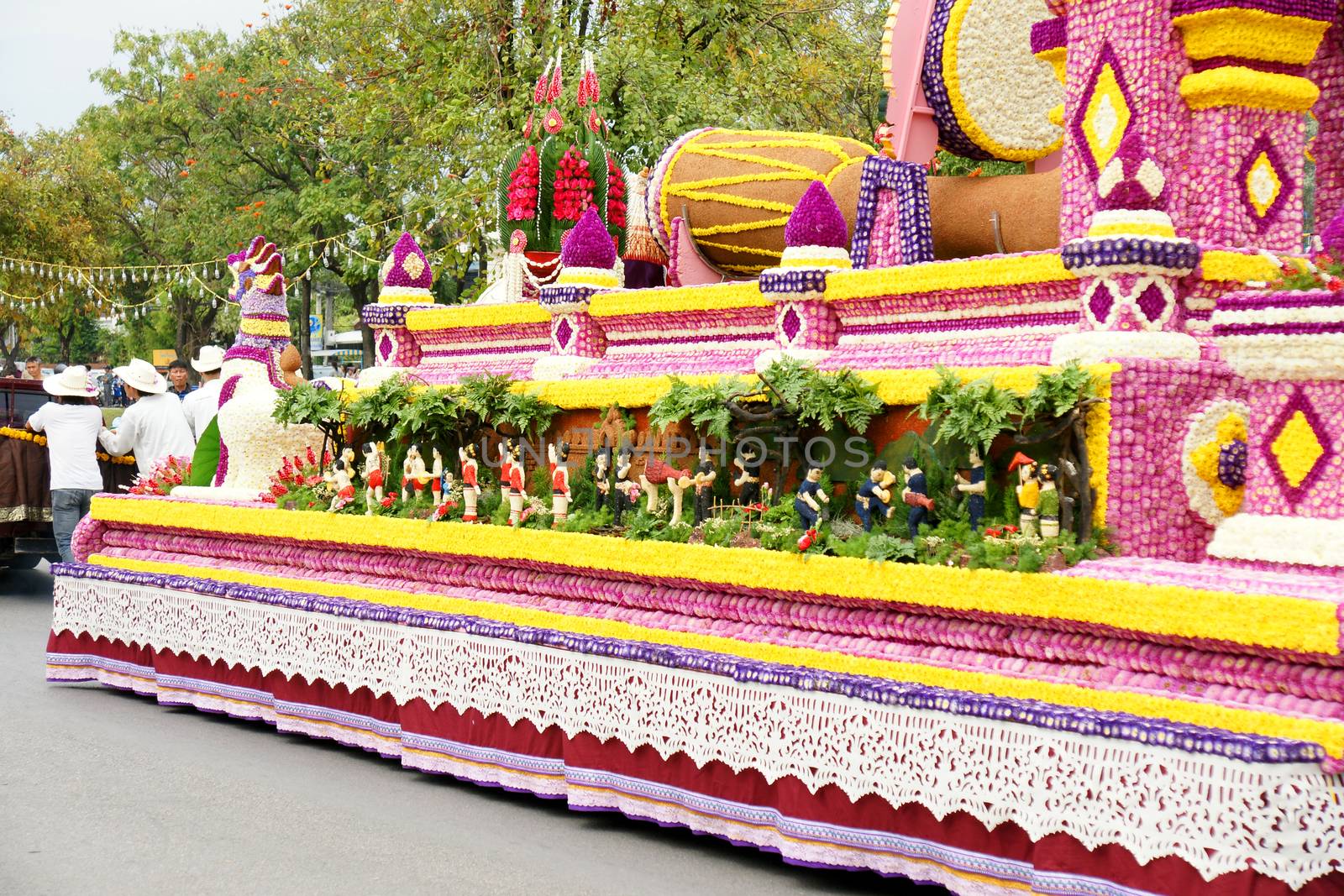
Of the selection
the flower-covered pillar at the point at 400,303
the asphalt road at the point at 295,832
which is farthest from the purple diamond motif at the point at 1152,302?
the flower-covered pillar at the point at 400,303

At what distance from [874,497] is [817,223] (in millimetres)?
1359

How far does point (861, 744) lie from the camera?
512 cm

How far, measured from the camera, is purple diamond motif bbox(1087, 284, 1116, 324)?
5129 millimetres

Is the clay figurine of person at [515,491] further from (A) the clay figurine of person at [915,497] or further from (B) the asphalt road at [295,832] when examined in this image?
(A) the clay figurine of person at [915,497]

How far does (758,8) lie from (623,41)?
8.71ft

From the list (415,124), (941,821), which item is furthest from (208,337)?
(941,821)

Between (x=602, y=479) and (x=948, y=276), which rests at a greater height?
(x=948, y=276)

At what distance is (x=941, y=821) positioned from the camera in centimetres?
493

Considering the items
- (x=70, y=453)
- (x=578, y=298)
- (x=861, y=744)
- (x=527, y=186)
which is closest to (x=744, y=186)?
(x=578, y=298)

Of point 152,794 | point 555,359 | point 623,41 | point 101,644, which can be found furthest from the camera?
point 623,41

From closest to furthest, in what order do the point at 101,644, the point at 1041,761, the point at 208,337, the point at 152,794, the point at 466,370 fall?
the point at 1041,761, the point at 152,794, the point at 466,370, the point at 101,644, the point at 208,337

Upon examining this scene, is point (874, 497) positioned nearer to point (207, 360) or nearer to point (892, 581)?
point (892, 581)

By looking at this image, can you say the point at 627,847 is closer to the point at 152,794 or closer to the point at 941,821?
the point at 941,821

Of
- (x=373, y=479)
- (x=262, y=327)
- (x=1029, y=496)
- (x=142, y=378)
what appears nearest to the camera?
(x=1029, y=496)
